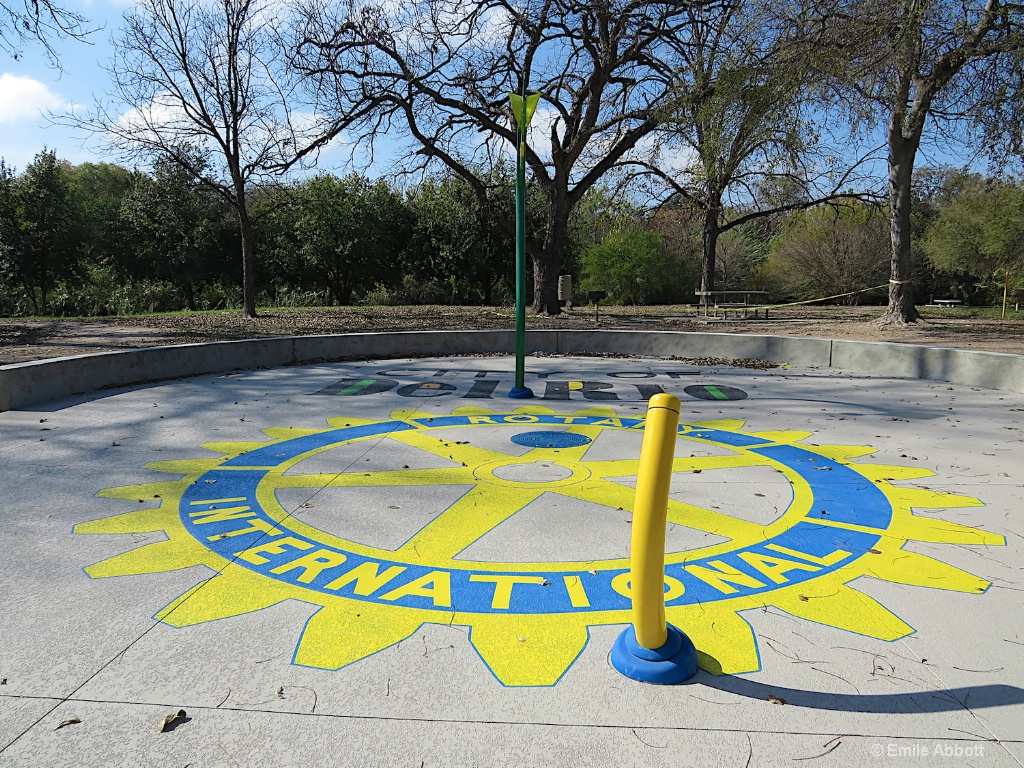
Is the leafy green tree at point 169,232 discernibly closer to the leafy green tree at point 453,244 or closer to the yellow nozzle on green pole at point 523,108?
the leafy green tree at point 453,244

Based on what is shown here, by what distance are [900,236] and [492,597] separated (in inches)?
672

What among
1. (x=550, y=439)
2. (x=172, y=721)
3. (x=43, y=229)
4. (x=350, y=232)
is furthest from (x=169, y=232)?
(x=172, y=721)

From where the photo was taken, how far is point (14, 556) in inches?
149

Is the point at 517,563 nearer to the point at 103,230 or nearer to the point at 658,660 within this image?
the point at 658,660

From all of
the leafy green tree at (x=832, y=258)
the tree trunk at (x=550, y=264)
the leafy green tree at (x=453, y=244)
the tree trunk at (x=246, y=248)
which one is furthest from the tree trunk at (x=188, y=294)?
the leafy green tree at (x=832, y=258)

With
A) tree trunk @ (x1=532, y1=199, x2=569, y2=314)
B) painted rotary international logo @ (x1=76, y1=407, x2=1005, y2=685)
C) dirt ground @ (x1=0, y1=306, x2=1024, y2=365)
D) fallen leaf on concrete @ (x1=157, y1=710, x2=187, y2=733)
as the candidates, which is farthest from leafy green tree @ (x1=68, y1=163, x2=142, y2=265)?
fallen leaf on concrete @ (x1=157, y1=710, x2=187, y2=733)

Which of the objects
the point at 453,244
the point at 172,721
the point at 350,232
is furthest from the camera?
the point at 453,244

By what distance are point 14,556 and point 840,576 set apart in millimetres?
4476

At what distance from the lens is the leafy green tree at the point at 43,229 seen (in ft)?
83.8

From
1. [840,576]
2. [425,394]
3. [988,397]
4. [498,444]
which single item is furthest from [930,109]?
[840,576]

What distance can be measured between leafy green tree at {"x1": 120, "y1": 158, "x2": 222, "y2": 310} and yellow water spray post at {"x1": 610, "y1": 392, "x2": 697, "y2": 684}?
94.8 feet

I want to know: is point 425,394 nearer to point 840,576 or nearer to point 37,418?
point 37,418

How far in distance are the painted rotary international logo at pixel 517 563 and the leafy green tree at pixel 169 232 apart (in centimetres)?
2588

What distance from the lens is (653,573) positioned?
8.13 feet
